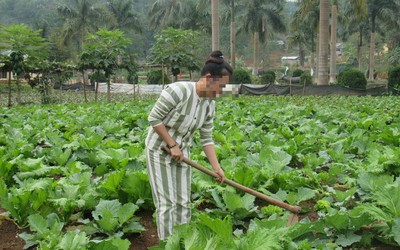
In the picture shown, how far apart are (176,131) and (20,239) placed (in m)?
1.72

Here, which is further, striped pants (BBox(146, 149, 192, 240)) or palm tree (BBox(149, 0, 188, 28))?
palm tree (BBox(149, 0, 188, 28))

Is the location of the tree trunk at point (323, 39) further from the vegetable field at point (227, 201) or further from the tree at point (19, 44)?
the vegetable field at point (227, 201)

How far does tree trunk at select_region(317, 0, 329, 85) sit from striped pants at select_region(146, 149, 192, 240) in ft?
69.6

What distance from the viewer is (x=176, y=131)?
3.43m

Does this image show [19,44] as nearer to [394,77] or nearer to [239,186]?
[239,186]

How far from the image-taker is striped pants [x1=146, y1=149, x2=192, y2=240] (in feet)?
10.9

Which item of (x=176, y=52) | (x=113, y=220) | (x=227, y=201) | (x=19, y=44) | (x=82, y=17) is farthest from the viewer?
(x=82, y=17)

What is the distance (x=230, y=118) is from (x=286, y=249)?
7843 mm

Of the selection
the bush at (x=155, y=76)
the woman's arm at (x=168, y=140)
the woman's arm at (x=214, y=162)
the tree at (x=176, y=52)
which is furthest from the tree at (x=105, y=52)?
the woman's arm at (x=168, y=140)

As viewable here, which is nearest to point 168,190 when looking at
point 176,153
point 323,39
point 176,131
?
point 176,153

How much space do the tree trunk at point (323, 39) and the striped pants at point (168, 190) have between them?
21.2 metres

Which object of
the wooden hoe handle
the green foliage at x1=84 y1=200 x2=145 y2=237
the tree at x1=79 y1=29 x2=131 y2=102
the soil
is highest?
the tree at x1=79 y1=29 x2=131 y2=102

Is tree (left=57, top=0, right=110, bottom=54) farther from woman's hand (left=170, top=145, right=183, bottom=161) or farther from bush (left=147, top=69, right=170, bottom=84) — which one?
woman's hand (left=170, top=145, right=183, bottom=161)

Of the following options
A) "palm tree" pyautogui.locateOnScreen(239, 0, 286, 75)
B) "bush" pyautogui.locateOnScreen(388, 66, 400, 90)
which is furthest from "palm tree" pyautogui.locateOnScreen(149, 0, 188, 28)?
"bush" pyautogui.locateOnScreen(388, 66, 400, 90)
